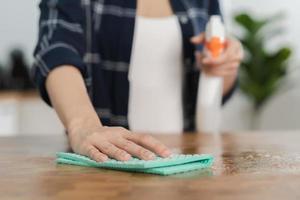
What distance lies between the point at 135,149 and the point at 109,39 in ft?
2.07

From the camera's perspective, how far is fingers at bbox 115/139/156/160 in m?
0.80

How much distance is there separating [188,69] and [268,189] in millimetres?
837

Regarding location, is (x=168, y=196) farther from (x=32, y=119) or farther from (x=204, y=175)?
(x=32, y=119)

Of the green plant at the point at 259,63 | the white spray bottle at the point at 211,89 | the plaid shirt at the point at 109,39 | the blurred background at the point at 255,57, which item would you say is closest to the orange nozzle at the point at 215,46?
the white spray bottle at the point at 211,89

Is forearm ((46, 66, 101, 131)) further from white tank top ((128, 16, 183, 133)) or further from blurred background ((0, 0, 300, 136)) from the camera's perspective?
blurred background ((0, 0, 300, 136))

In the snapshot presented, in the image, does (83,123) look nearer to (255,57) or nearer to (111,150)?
(111,150)

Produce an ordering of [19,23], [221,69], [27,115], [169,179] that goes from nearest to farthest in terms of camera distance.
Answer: [169,179] < [221,69] < [27,115] < [19,23]

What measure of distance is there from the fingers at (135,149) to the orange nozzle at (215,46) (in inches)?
19.2

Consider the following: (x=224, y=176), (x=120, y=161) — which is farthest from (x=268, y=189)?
(x=120, y=161)

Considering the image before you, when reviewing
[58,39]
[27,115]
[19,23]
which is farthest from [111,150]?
[19,23]

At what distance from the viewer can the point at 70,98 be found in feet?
3.45

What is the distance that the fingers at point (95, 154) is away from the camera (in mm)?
828

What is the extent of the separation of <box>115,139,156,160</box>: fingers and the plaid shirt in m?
0.47

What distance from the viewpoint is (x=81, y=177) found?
74 cm
